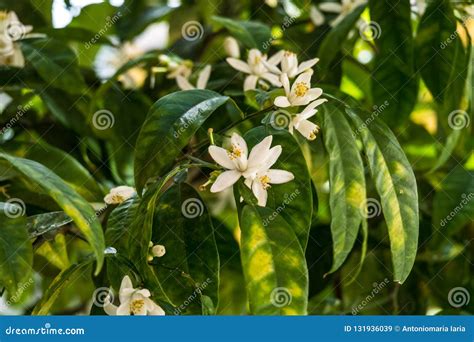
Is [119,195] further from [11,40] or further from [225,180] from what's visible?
[11,40]

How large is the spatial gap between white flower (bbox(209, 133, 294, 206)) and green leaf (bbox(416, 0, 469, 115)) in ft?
1.30

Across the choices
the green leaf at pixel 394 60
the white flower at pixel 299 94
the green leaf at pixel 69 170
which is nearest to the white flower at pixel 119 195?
the green leaf at pixel 69 170

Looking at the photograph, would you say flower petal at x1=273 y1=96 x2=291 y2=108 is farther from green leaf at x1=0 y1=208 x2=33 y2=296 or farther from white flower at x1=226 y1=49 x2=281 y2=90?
green leaf at x1=0 y1=208 x2=33 y2=296

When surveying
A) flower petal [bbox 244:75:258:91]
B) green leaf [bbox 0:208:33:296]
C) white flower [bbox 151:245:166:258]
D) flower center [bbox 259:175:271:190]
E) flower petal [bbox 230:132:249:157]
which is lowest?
green leaf [bbox 0:208:33:296]

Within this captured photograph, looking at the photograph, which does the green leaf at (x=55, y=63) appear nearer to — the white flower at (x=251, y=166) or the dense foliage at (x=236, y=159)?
the dense foliage at (x=236, y=159)

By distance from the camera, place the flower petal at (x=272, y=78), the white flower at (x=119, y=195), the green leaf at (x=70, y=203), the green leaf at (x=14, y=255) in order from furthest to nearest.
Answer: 1. the flower petal at (x=272, y=78)
2. the white flower at (x=119, y=195)
3. the green leaf at (x=14, y=255)
4. the green leaf at (x=70, y=203)

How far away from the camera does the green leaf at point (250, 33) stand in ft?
4.10

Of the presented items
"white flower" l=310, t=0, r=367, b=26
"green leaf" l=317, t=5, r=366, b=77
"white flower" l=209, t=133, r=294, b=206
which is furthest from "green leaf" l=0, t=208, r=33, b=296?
"white flower" l=310, t=0, r=367, b=26

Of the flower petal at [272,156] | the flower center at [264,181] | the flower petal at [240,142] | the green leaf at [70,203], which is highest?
the flower petal at [272,156]

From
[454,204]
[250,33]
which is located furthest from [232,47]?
[454,204]

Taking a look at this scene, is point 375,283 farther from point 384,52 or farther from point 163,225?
point 163,225

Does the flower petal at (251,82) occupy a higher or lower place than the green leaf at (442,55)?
lower

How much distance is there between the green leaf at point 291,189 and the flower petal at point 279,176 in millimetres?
16

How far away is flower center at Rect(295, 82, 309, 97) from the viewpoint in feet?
3.11
